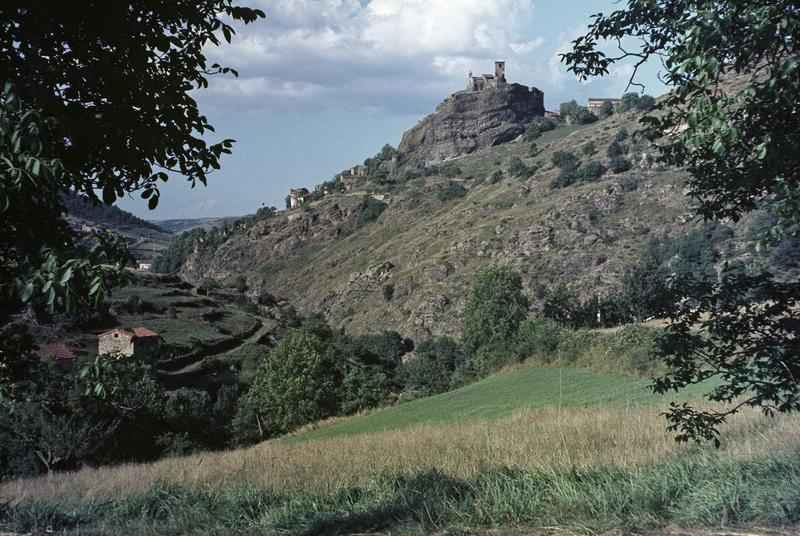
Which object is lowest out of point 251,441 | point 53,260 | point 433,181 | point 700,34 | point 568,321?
point 251,441

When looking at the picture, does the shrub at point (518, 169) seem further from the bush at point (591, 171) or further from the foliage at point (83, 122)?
the foliage at point (83, 122)

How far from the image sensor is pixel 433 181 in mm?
140750

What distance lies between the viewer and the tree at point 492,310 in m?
61.5

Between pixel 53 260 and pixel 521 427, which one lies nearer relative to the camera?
pixel 53 260

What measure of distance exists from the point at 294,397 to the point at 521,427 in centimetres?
3945

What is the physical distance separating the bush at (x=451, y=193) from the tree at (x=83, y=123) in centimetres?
12215

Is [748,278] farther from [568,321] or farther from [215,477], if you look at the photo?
[568,321]

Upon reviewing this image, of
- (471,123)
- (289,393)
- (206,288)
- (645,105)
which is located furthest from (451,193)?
(645,105)

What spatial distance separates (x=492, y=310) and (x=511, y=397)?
33.9 m

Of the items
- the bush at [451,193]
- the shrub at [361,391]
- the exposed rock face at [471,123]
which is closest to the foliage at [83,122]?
the shrub at [361,391]

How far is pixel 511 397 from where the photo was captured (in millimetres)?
28828

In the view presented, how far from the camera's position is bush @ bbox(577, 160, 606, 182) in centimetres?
9406

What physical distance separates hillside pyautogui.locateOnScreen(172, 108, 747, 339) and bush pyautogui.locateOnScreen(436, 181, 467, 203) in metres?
0.26

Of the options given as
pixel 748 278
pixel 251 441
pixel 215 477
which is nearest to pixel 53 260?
pixel 748 278
